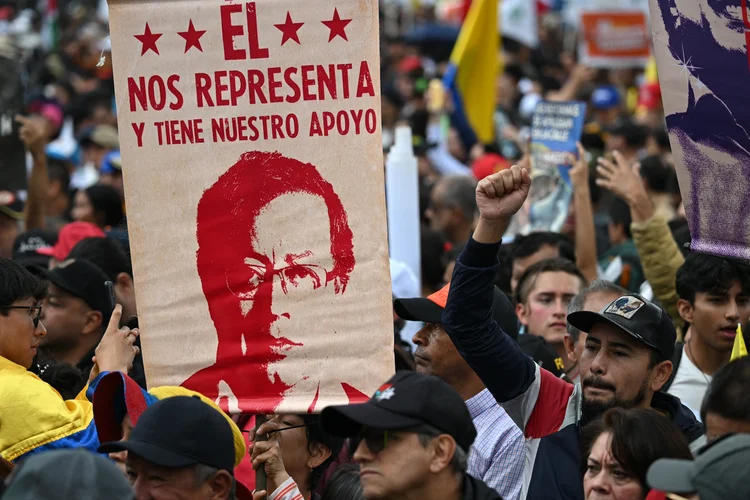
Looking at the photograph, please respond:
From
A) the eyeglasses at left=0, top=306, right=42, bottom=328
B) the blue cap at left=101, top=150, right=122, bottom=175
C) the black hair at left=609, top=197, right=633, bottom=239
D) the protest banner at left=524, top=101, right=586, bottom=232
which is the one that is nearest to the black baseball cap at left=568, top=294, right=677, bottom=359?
the eyeglasses at left=0, top=306, right=42, bottom=328

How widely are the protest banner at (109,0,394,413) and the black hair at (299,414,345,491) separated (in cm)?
28

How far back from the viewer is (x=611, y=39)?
17.2 m

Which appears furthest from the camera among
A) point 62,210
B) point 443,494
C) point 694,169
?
point 62,210

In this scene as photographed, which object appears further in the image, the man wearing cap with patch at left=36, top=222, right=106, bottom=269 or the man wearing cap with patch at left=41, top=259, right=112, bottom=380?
the man wearing cap with patch at left=36, top=222, right=106, bottom=269

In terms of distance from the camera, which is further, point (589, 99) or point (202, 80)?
point (589, 99)

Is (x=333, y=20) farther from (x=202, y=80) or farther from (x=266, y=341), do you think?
(x=266, y=341)

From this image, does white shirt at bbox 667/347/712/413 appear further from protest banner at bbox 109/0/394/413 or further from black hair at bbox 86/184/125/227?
black hair at bbox 86/184/125/227

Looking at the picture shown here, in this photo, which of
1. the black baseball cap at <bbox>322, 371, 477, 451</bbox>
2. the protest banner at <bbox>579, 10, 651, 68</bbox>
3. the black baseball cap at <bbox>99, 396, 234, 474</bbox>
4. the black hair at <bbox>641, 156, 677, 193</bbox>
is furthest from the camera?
the protest banner at <bbox>579, 10, 651, 68</bbox>

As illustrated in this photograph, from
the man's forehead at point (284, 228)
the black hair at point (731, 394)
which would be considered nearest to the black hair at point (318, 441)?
the man's forehead at point (284, 228)

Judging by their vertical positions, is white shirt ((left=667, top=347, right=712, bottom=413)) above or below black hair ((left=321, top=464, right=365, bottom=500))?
below

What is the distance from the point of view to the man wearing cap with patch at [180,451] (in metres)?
3.42

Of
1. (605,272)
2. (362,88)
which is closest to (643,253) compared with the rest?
(605,272)

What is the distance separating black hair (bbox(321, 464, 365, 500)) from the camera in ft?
13.6

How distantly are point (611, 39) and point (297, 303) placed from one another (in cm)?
1382
